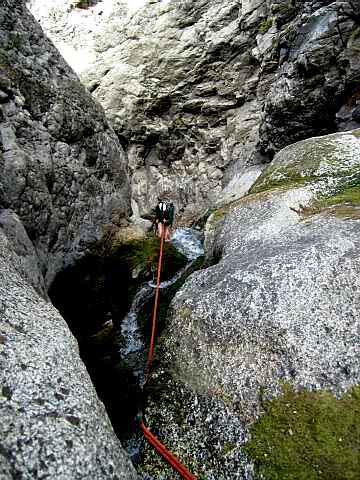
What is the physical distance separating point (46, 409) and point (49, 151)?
1282cm

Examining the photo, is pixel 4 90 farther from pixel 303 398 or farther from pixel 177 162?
pixel 177 162

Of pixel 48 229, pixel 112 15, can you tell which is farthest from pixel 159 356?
pixel 112 15

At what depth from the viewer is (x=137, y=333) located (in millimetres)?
13766

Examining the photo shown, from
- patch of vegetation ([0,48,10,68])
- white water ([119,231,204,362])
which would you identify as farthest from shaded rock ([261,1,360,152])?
patch of vegetation ([0,48,10,68])

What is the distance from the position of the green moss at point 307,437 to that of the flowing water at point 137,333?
317 cm

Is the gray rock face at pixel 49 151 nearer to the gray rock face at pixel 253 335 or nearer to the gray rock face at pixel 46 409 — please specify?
the gray rock face at pixel 46 409

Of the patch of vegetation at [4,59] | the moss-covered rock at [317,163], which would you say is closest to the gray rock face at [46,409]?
the moss-covered rock at [317,163]

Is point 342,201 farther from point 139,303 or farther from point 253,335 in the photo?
point 139,303

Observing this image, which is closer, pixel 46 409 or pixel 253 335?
pixel 46 409

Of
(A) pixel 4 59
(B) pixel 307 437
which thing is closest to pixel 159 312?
(B) pixel 307 437

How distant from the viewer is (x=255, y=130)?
1323 inches

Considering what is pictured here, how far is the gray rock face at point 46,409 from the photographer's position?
5.08m

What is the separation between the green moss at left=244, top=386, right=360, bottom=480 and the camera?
18.9 feet

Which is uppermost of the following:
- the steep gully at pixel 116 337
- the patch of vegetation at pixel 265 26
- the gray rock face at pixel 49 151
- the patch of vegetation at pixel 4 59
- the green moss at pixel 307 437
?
the patch of vegetation at pixel 4 59
